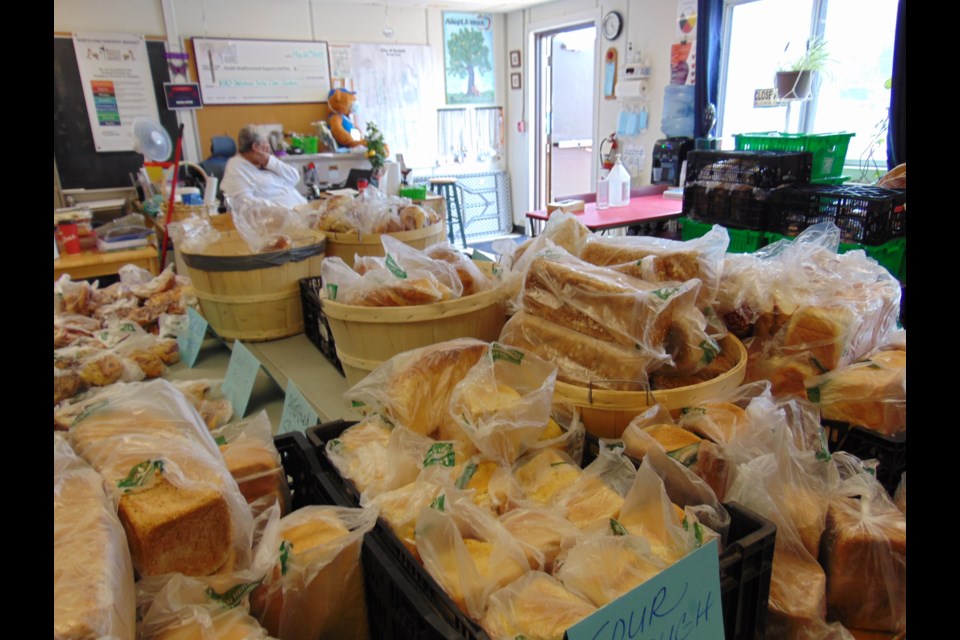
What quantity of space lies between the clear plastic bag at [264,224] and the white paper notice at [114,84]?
177 inches

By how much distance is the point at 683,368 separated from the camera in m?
1.00

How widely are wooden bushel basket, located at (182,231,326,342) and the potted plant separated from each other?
3484 mm

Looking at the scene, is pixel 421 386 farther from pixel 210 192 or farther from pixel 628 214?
pixel 210 192

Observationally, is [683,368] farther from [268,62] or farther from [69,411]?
[268,62]

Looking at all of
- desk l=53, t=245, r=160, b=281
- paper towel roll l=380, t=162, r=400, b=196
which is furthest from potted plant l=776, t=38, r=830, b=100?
desk l=53, t=245, r=160, b=281

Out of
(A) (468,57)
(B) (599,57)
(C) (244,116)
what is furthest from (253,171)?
(B) (599,57)

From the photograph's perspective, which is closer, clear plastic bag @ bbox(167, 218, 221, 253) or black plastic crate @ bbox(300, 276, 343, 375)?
black plastic crate @ bbox(300, 276, 343, 375)

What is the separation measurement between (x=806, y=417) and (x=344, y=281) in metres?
0.97

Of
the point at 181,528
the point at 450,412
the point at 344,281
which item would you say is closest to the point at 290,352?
the point at 344,281

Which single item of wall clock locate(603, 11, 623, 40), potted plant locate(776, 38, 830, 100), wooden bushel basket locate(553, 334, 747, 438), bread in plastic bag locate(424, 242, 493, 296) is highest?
wall clock locate(603, 11, 623, 40)

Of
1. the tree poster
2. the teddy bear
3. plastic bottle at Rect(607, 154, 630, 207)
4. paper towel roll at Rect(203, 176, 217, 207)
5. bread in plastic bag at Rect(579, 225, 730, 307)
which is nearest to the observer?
bread in plastic bag at Rect(579, 225, 730, 307)

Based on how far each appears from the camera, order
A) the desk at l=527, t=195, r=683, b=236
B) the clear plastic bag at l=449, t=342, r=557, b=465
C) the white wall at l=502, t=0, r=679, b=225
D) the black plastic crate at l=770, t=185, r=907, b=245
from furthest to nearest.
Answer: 1. the white wall at l=502, t=0, r=679, b=225
2. the desk at l=527, t=195, r=683, b=236
3. the black plastic crate at l=770, t=185, r=907, b=245
4. the clear plastic bag at l=449, t=342, r=557, b=465

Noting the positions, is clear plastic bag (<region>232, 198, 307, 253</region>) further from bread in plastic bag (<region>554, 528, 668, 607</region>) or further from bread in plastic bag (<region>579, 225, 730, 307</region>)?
bread in plastic bag (<region>554, 528, 668, 607</region>)

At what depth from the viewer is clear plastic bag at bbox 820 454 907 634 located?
747 mm
